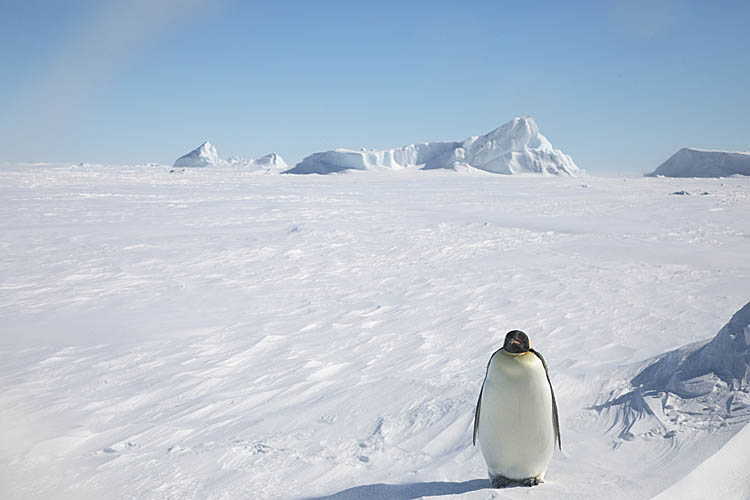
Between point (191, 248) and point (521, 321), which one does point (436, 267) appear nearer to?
point (521, 321)

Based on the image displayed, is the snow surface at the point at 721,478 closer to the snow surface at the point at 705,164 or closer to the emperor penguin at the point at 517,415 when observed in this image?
the emperor penguin at the point at 517,415

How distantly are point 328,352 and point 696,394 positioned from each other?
7.63 feet

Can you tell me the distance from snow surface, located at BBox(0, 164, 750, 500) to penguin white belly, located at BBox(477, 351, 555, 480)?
0.10 meters

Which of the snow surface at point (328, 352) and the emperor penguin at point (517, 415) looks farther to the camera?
the snow surface at point (328, 352)

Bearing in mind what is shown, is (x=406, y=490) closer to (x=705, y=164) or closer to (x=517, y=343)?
(x=517, y=343)

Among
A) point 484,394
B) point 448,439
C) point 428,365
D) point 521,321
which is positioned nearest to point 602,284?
point 521,321

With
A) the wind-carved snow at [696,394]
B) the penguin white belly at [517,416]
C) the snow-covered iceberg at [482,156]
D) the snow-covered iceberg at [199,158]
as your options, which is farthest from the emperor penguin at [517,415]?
the snow-covered iceberg at [199,158]

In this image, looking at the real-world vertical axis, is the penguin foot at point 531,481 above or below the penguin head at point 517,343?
below

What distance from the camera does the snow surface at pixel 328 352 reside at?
2283mm

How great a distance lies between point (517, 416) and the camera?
186cm

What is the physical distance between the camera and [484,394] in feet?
6.36

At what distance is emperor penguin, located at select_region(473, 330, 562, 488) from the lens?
182cm

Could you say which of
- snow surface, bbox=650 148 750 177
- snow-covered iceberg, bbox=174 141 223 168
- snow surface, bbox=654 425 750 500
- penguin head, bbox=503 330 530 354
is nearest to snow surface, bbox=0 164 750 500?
snow surface, bbox=654 425 750 500

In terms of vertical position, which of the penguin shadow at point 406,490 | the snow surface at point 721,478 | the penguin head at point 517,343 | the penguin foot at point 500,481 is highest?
the penguin head at point 517,343
